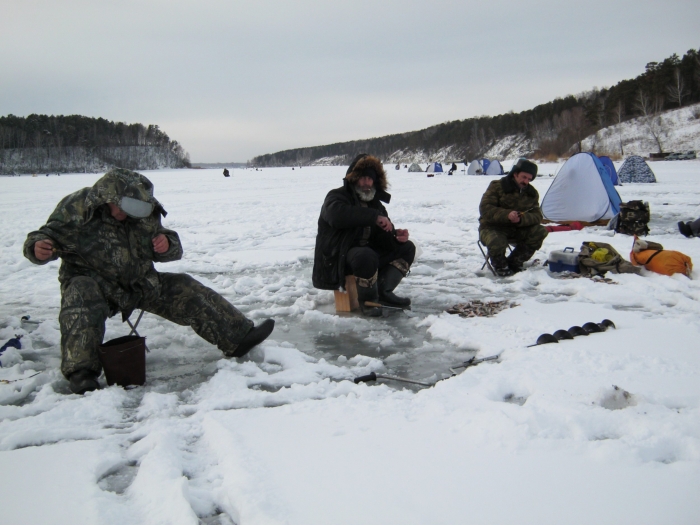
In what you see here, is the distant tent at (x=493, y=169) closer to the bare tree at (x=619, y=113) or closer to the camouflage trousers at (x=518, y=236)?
the camouflage trousers at (x=518, y=236)

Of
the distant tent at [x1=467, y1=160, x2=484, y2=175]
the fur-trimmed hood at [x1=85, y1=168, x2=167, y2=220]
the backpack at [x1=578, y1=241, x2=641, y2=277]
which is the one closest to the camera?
the fur-trimmed hood at [x1=85, y1=168, x2=167, y2=220]

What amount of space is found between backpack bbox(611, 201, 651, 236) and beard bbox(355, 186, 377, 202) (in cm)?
541

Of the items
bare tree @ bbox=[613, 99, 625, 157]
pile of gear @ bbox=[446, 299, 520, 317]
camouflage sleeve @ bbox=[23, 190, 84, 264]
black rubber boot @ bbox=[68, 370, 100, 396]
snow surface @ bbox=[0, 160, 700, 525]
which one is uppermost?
bare tree @ bbox=[613, 99, 625, 157]

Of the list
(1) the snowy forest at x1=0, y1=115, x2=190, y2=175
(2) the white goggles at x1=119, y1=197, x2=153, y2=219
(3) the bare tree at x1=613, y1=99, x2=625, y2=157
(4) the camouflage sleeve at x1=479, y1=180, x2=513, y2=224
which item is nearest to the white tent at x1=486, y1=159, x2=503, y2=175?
(4) the camouflage sleeve at x1=479, y1=180, x2=513, y2=224

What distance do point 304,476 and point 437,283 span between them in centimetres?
Answer: 379

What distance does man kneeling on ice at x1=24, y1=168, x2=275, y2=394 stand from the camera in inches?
112

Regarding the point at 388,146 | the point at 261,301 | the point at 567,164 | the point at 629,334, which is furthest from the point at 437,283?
the point at 388,146

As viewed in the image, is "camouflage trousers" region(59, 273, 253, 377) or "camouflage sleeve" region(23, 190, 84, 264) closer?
"camouflage sleeve" region(23, 190, 84, 264)

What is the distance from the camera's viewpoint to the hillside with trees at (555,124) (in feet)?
210

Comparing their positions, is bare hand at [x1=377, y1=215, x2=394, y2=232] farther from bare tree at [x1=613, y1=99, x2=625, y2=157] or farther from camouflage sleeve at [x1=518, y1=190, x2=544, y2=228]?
bare tree at [x1=613, y1=99, x2=625, y2=157]

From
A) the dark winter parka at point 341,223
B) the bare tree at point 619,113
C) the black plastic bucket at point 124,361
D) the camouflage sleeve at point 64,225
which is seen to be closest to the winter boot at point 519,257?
the dark winter parka at point 341,223

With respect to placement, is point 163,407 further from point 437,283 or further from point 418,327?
point 437,283

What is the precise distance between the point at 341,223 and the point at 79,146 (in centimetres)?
13448

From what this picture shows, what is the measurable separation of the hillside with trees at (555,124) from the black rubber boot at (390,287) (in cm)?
4943
